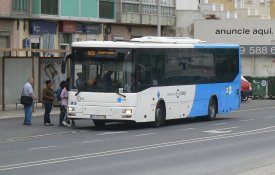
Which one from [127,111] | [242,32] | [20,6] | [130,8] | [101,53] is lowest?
[127,111]

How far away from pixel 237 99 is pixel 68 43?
592 inches

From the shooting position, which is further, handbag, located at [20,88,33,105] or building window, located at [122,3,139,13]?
building window, located at [122,3,139,13]

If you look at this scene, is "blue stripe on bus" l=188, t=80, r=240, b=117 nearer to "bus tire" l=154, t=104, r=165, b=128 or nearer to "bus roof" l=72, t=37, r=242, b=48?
"bus roof" l=72, t=37, r=242, b=48

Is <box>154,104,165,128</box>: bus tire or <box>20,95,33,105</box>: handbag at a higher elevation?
<box>20,95,33,105</box>: handbag

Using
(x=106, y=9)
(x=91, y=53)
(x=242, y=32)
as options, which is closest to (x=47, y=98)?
(x=91, y=53)

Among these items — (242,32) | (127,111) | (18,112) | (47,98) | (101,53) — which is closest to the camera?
(127,111)

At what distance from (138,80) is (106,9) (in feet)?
74.7

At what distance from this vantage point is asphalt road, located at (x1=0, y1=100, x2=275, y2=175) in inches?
639

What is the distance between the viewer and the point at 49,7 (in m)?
43.8

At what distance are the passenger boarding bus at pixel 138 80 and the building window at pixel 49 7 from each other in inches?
544

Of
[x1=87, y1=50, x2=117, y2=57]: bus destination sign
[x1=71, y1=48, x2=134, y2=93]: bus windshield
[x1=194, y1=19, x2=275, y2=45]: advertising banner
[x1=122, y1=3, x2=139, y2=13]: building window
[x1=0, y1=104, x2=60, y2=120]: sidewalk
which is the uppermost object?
[x1=122, y1=3, x2=139, y2=13]: building window

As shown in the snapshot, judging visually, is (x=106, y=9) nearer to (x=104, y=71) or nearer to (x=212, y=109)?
(x=212, y=109)

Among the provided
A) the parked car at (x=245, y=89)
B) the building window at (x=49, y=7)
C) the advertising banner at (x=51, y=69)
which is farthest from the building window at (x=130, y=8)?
the advertising banner at (x=51, y=69)

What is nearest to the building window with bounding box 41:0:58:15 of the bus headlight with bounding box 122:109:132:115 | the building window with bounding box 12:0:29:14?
the building window with bounding box 12:0:29:14
